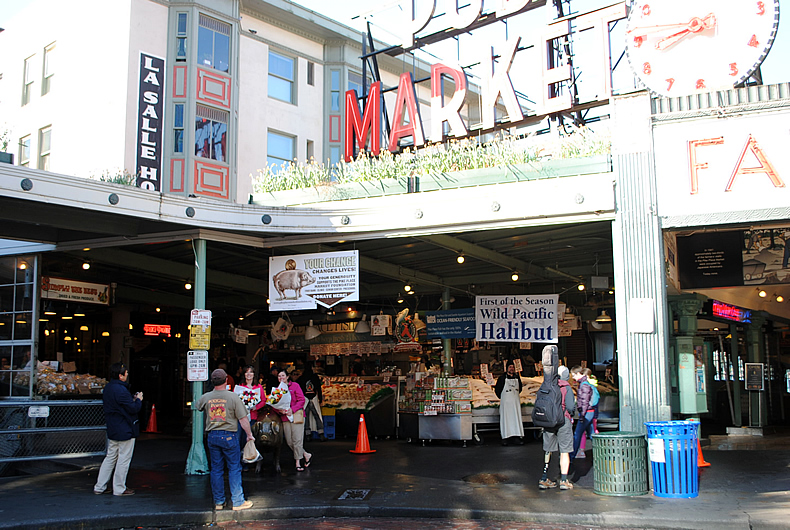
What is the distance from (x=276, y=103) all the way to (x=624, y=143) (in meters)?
20.2

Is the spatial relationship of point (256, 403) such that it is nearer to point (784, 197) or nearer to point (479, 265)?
point (479, 265)

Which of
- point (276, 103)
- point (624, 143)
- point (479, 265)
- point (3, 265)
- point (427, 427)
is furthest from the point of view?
point (276, 103)

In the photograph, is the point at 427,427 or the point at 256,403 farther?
the point at 427,427

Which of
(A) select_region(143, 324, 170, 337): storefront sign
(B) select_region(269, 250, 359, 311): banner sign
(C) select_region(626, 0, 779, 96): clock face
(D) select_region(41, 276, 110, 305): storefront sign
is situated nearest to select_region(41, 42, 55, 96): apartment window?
(A) select_region(143, 324, 170, 337): storefront sign

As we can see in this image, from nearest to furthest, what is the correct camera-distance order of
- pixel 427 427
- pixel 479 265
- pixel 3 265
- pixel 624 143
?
pixel 624 143 → pixel 3 265 → pixel 427 427 → pixel 479 265

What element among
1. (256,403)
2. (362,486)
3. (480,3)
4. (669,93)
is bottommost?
(362,486)

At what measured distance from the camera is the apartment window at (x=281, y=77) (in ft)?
93.1

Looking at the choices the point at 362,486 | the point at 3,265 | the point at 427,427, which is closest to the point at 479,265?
the point at 427,427

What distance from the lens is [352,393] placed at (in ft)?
59.4

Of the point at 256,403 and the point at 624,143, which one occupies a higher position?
the point at 624,143

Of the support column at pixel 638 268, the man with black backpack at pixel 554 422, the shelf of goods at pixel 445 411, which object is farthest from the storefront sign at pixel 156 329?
the support column at pixel 638 268

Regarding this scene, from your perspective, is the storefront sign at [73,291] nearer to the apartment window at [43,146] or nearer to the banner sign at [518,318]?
the banner sign at [518,318]

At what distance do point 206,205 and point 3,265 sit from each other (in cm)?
512

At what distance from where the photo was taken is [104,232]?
12.0 metres
